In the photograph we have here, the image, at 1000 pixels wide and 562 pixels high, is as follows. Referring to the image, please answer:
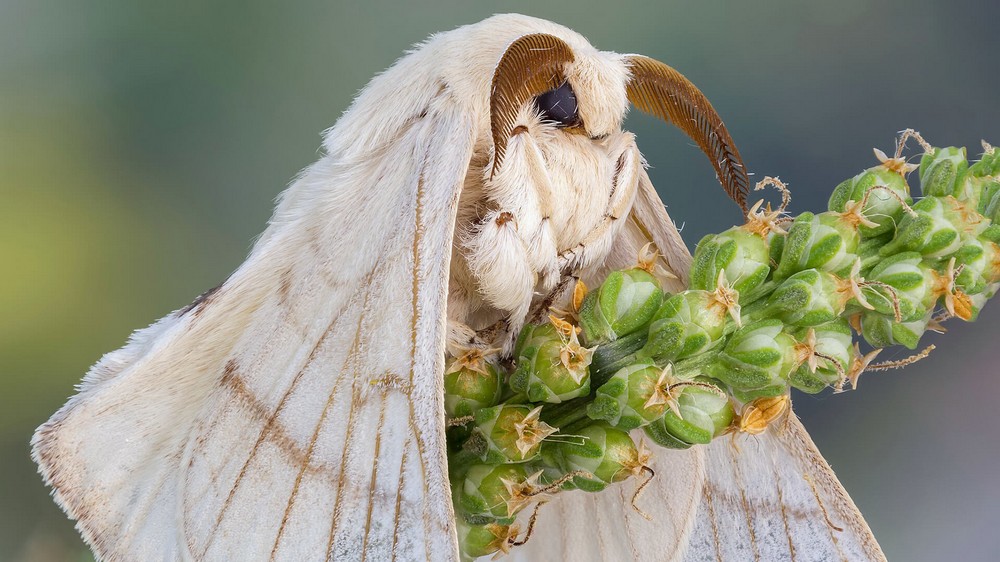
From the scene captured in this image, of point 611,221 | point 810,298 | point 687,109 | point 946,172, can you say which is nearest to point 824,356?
point 810,298

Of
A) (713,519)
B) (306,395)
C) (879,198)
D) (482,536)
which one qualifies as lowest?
(713,519)

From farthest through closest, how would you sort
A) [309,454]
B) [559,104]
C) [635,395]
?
[559,104]
[309,454]
[635,395]

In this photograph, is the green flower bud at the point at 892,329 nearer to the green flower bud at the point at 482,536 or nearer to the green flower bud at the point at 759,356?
the green flower bud at the point at 759,356

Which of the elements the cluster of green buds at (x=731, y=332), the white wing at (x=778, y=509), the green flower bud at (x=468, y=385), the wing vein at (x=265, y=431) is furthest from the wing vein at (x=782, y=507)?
Result: the wing vein at (x=265, y=431)

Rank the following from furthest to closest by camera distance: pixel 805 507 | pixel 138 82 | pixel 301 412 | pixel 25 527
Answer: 1. pixel 138 82
2. pixel 25 527
3. pixel 805 507
4. pixel 301 412

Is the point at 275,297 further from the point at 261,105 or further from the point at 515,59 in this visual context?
the point at 261,105

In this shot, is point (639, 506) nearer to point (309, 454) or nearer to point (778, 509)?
point (778, 509)

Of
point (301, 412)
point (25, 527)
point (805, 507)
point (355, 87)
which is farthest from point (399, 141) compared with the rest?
point (25, 527)
